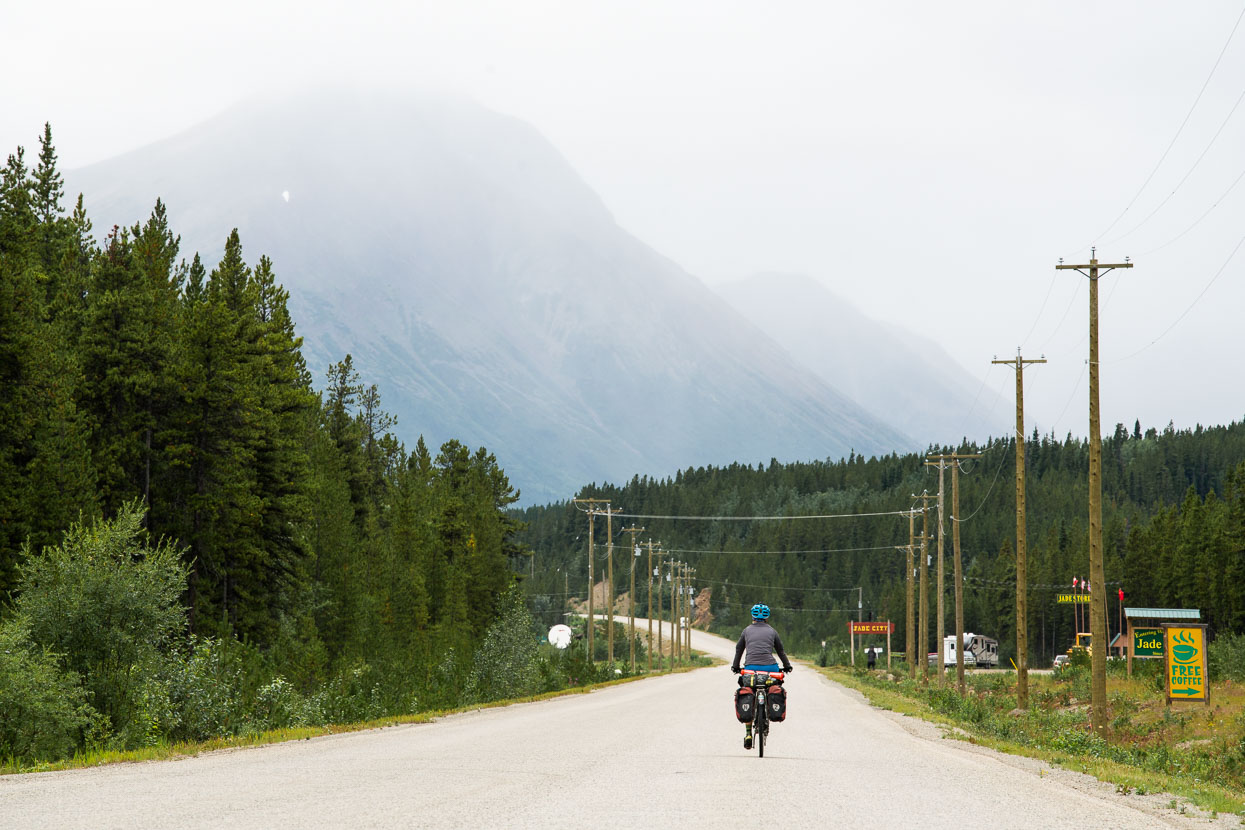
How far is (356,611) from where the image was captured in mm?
64000

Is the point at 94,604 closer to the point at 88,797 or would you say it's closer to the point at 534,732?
the point at 534,732

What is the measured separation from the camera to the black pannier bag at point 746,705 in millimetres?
18391

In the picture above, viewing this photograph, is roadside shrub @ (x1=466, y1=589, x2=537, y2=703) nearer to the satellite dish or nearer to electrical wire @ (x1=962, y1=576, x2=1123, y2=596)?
the satellite dish

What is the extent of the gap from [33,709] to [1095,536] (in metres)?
24.8

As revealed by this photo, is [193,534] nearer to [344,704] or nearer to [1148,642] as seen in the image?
[344,704]

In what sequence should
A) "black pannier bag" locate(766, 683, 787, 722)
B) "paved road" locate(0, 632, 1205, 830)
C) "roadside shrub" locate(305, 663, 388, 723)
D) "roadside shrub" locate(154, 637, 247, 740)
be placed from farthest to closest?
1. "roadside shrub" locate(305, 663, 388, 723)
2. "roadside shrub" locate(154, 637, 247, 740)
3. "black pannier bag" locate(766, 683, 787, 722)
4. "paved road" locate(0, 632, 1205, 830)

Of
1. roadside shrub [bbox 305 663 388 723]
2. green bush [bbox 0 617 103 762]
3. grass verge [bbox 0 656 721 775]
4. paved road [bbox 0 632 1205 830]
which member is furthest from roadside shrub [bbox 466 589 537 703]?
green bush [bbox 0 617 103 762]

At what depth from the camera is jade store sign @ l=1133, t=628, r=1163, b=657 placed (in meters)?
46.5

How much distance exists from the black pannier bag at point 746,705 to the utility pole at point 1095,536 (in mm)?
13536

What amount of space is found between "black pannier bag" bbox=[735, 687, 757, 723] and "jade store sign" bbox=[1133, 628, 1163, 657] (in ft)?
108

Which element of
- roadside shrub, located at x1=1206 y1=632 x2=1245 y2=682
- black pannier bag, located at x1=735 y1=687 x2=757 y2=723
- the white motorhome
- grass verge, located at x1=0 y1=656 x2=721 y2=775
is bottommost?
the white motorhome

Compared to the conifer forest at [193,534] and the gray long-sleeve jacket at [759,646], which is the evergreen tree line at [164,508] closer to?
the conifer forest at [193,534]

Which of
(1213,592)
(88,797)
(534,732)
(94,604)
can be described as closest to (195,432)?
(94,604)

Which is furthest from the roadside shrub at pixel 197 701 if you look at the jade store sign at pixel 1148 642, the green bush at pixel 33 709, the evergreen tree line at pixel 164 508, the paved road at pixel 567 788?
the jade store sign at pixel 1148 642
